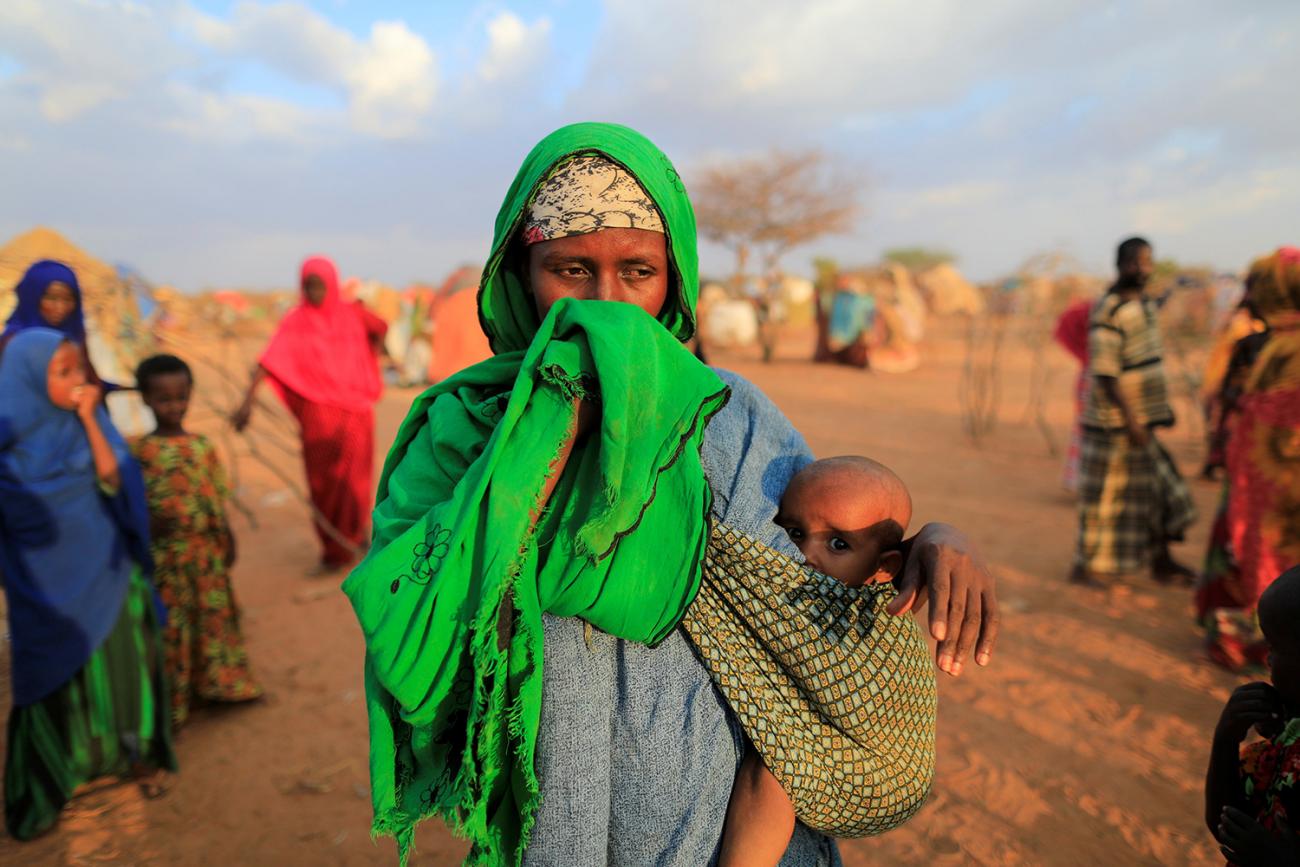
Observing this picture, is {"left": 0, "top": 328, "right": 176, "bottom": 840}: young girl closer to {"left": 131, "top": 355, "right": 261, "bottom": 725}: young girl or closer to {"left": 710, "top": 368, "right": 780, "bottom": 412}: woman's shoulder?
{"left": 131, "top": 355, "right": 261, "bottom": 725}: young girl

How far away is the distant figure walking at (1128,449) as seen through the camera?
5254 millimetres

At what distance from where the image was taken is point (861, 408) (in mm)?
14023

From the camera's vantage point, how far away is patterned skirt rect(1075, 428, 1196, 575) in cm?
550

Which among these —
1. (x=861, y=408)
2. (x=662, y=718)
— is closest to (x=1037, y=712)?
(x=662, y=718)

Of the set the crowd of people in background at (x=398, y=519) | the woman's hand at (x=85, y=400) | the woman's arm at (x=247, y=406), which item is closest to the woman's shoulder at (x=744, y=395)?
the crowd of people in background at (x=398, y=519)

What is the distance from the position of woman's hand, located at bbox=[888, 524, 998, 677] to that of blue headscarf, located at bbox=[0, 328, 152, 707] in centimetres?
348

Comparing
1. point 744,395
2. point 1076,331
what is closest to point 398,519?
point 744,395

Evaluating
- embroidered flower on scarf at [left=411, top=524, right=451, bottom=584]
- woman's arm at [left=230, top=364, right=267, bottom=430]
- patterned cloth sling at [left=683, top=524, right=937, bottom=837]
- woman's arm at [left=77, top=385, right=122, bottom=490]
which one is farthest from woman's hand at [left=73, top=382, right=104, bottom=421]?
patterned cloth sling at [left=683, top=524, right=937, bottom=837]

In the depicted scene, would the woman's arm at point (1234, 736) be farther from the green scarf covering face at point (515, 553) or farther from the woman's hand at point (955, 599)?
the green scarf covering face at point (515, 553)

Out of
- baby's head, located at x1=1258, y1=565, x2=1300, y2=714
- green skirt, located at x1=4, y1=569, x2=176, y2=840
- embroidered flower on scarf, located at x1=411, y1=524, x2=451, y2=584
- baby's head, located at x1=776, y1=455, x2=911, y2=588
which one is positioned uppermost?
embroidered flower on scarf, located at x1=411, y1=524, x2=451, y2=584

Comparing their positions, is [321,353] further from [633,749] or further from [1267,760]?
[1267,760]

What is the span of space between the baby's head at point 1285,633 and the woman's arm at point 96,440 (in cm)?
415

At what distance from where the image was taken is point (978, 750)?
3.82 meters

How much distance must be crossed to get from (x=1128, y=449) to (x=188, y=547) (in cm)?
600
